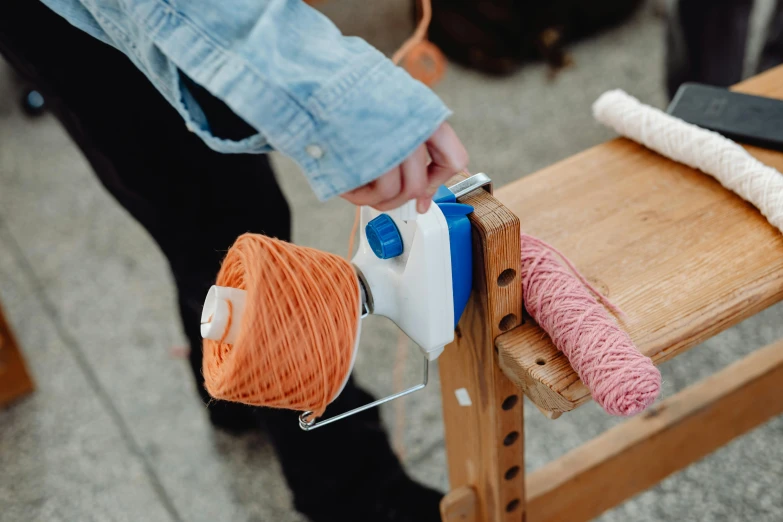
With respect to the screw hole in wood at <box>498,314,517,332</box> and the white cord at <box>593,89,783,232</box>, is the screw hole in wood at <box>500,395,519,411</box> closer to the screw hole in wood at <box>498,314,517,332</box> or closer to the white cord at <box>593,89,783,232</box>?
the screw hole in wood at <box>498,314,517,332</box>

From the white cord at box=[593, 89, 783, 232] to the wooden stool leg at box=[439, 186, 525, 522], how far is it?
29cm

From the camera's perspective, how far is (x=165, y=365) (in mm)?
1359

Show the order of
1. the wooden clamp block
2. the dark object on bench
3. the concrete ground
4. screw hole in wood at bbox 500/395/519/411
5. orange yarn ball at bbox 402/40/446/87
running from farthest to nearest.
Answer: the dark object on bench, orange yarn ball at bbox 402/40/446/87, the wooden clamp block, the concrete ground, screw hole in wood at bbox 500/395/519/411

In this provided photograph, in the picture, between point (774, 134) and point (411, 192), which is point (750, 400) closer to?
point (774, 134)

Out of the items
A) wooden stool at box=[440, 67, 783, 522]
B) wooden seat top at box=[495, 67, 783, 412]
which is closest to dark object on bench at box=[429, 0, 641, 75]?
wooden stool at box=[440, 67, 783, 522]

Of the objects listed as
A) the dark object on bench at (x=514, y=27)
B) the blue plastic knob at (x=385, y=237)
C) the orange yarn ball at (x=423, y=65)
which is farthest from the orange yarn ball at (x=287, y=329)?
the dark object on bench at (x=514, y=27)

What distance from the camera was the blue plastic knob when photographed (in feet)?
1.82

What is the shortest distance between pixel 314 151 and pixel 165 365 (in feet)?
3.33

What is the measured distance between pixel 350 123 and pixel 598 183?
1.38 ft

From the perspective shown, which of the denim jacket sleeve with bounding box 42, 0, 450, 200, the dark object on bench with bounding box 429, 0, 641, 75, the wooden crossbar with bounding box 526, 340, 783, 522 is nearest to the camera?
the denim jacket sleeve with bounding box 42, 0, 450, 200

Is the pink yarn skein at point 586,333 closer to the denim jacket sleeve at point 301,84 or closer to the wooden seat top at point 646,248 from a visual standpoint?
the wooden seat top at point 646,248

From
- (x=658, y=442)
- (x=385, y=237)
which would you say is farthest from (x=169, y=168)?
(x=658, y=442)

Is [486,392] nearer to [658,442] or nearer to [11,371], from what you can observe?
[658,442]

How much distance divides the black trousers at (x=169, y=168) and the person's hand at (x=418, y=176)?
0.83 ft
